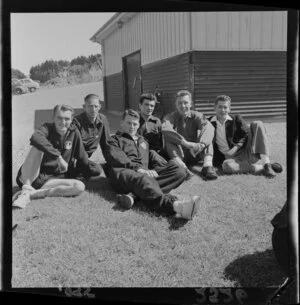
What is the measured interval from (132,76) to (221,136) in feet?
2.52

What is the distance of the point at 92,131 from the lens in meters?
2.58

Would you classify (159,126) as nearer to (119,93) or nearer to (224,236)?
(119,93)

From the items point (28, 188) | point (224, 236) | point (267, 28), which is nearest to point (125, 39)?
point (267, 28)

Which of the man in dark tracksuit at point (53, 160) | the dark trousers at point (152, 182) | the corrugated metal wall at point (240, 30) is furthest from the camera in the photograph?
the dark trousers at point (152, 182)

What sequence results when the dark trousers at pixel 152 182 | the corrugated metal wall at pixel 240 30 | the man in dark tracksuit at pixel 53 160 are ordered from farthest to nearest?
the dark trousers at pixel 152 182 < the man in dark tracksuit at pixel 53 160 < the corrugated metal wall at pixel 240 30

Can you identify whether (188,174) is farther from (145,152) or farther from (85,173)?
(85,173)

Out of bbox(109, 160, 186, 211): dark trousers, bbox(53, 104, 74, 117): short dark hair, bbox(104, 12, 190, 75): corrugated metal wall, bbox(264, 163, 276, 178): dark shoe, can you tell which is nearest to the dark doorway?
bbox(104, 12, 190, 75): corrugated metal wall

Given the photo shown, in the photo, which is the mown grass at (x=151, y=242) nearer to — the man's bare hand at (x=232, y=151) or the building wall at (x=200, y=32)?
the man's bare hand at (x=232, y=151)

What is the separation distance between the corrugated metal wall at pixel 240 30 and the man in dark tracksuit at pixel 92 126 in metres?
0.77

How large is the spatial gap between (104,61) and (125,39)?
0.81ft

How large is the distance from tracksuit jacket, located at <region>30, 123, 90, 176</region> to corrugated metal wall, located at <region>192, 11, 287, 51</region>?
1.00 m

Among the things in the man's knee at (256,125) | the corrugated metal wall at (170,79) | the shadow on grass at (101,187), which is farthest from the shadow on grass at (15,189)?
the man's knee at (256,125)

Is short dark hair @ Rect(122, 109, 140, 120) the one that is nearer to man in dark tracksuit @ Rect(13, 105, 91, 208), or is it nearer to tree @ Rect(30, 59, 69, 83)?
man in dark tracksuit @ Rect(13, 105, 91, 208)

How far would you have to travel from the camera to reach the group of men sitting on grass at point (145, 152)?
8.30 feet
